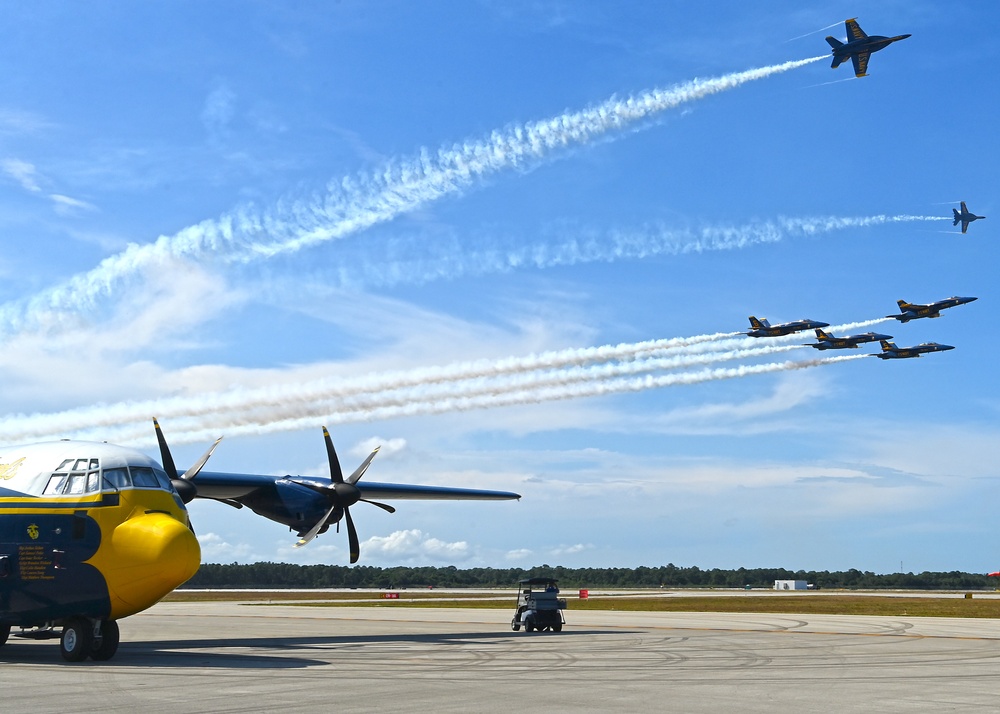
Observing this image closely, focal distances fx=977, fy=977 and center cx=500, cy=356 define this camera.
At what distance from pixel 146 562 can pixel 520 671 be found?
906cm

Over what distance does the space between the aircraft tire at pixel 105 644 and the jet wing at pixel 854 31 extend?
5672 centimetres

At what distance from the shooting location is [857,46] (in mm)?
62094

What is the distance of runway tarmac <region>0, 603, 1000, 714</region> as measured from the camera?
15.9 meters

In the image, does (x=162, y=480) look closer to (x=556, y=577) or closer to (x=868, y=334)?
(x=868, y=334)

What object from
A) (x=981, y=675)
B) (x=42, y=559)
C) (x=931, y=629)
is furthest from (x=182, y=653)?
(x=931, y=629)

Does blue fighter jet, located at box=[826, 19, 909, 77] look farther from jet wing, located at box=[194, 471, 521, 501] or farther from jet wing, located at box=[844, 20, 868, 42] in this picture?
jet wing, located at box=[194, 471, 521, 501]

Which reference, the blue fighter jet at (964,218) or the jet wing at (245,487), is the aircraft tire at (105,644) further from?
the blue fighter jet at (964,218)

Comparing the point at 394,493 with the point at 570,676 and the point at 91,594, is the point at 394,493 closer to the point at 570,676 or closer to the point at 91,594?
the point at 91,594

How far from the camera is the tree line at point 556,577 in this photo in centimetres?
14750

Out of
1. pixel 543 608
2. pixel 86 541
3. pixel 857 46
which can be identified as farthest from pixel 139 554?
pixel 857 46

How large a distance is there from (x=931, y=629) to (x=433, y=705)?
3005cm

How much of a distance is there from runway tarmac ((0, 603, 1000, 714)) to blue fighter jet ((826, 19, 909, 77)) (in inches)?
1490

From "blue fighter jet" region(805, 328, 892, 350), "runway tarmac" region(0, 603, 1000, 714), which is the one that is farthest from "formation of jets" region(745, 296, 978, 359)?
"runway tarmac" region(0, 603, 1000, 714)

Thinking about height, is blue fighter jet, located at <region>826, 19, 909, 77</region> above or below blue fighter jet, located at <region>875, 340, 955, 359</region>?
above
